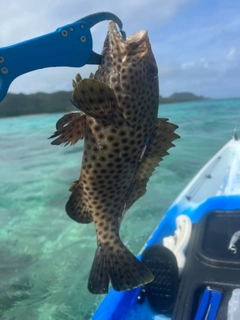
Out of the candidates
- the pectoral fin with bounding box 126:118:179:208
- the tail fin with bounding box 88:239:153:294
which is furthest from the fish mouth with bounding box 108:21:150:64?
the tail fin with bounding box 88:239:153:294

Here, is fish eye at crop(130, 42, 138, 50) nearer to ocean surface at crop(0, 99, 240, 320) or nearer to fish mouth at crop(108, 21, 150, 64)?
fish mouth at crop(108, 21, 150, 64)

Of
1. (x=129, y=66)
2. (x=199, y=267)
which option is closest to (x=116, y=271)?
(x=129, y=66)

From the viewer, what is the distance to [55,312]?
182 inches

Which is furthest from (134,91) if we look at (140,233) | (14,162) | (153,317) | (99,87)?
(14,162)

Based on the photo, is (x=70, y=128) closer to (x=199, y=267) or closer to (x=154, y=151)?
(x=154, y=151)

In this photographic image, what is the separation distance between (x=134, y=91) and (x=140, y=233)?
5.16 metres

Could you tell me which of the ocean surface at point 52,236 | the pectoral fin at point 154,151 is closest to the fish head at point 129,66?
the pectoral fin at point 154,151

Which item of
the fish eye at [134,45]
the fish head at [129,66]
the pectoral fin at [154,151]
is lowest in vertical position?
the pectoral fin at [154,151]

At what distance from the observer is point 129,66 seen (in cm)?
186

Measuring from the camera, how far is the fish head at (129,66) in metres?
1.83

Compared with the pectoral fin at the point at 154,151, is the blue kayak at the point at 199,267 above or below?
below

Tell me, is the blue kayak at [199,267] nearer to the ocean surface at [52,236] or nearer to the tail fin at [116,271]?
the tail fin at [116,271]

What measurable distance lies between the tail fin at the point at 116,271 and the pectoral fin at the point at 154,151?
1.06 ft

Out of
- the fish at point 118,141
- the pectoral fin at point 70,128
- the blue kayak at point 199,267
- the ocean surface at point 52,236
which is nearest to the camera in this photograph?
the pectoral fin at point 70,128
